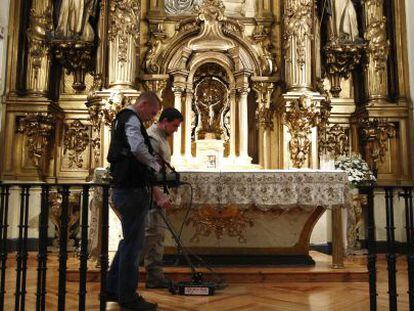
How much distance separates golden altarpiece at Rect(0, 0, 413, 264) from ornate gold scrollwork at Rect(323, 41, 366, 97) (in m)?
0.02

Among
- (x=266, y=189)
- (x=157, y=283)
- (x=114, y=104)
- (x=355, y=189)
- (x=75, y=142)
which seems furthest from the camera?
(x=75, y=142)

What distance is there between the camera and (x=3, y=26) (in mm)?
7270

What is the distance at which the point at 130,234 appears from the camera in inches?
127

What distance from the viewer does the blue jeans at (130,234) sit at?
3.21 metres

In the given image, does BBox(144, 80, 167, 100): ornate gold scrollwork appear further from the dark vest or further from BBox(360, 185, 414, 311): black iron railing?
BBox(360, 185, 414, 311): black iron railing

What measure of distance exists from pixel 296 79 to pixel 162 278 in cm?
388

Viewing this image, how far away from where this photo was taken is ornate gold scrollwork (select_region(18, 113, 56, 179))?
6973 mm

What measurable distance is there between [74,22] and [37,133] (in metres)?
1.88

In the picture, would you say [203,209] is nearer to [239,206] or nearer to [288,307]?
[239,206]

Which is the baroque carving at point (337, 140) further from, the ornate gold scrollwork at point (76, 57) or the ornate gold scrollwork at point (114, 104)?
the ornate gold scrollwork at point (76, 57)

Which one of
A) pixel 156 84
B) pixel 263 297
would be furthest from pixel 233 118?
pixel 263 297

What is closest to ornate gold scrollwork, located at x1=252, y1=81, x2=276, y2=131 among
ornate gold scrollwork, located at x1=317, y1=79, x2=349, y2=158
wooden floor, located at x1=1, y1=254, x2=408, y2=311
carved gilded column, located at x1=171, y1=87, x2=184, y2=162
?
ornate gold scrollwork, located at x1=317, y1=79, x2=349, y2=158

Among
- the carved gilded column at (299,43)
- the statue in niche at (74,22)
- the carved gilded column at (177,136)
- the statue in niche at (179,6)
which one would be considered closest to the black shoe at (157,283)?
the carved gilded column at (177,136)

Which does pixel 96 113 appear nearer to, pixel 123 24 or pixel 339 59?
pixel 123 24
